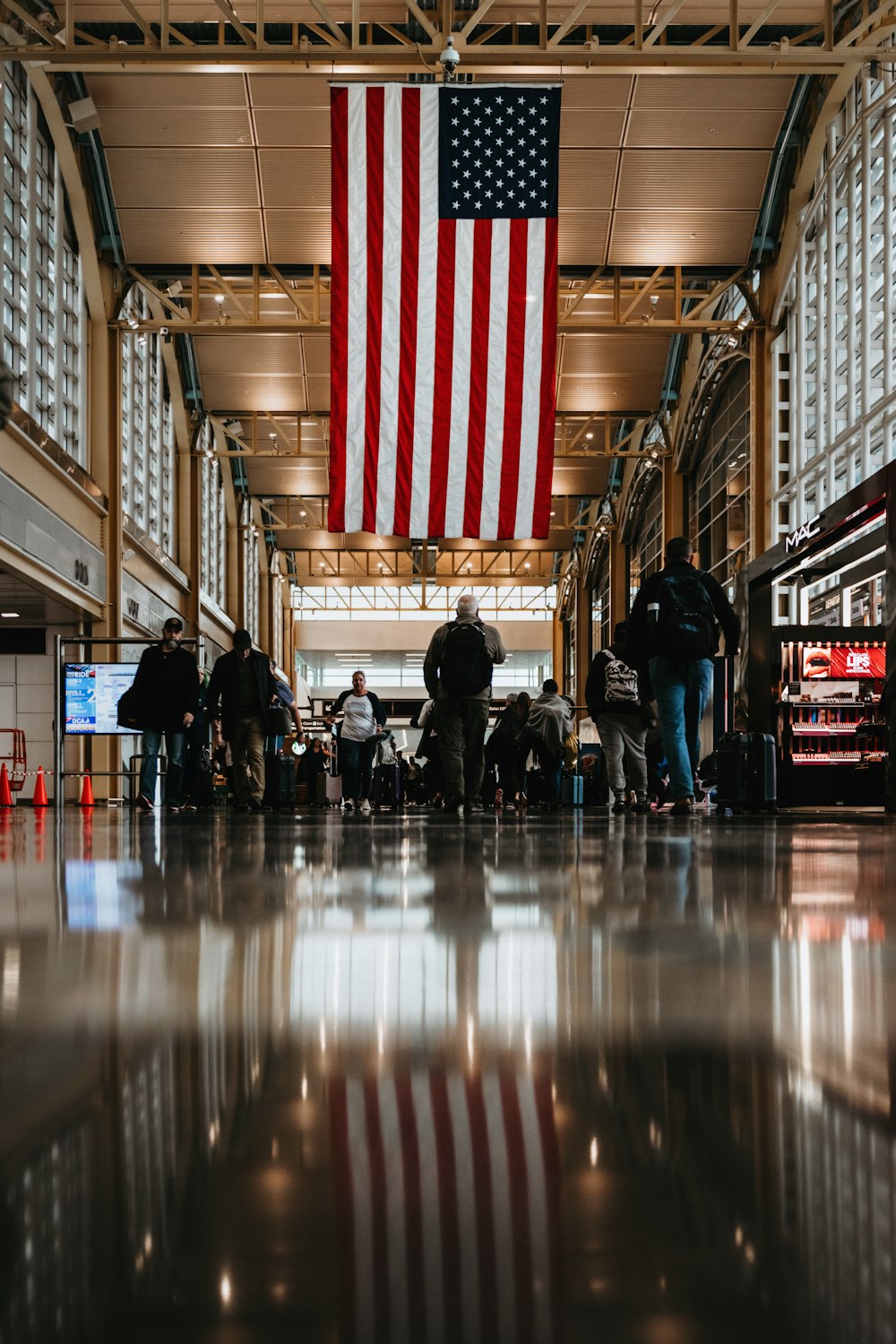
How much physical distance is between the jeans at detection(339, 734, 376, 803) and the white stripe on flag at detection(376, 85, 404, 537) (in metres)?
4.31

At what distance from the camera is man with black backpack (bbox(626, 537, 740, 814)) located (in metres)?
9.19

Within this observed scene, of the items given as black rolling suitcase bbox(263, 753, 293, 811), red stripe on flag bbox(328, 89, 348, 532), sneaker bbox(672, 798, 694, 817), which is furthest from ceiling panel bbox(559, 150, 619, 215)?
sneaker bbox(672, 798, 694, 817)

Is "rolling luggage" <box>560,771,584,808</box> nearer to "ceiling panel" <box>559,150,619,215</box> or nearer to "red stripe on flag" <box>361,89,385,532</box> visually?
"red stripe on flag" <box>361,89,385,532</box>

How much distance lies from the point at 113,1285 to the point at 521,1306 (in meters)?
0.19

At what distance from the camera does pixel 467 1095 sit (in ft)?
3.25

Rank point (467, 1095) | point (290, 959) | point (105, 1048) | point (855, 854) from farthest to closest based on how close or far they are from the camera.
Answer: point (855, 854), point (290, 959), point (105, 1048), point (467, 1095)

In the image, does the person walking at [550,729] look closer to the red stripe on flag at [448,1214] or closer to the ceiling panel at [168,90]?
the ceiling panel at [168,90]

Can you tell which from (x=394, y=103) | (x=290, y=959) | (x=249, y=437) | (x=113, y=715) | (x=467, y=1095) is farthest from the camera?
(x=249, y=437)

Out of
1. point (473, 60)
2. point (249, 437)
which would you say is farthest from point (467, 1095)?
point (249, 437)

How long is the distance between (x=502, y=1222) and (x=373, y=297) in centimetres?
1161

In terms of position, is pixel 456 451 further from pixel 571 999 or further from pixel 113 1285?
pixel 113 1285

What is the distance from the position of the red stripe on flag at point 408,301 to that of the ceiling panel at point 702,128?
8585 millimetres

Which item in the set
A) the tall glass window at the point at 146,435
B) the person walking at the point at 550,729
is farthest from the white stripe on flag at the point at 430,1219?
the tall glass window at the point at 146,435

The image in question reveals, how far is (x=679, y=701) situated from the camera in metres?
9.40
